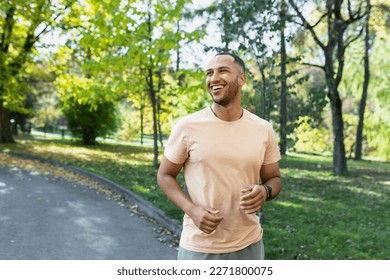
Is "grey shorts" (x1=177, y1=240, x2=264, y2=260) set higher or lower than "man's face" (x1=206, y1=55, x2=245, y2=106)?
lower

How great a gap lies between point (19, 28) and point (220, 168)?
809 inches

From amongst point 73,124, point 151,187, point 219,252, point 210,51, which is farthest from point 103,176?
point 73,124

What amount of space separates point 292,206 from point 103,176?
18.5ft

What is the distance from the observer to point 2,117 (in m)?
22.8

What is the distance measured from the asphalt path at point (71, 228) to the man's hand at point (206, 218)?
144 inches

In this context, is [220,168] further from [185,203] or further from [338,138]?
[338,138]

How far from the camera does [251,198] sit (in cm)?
209

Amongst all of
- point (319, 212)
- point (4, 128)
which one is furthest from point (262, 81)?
point (4, 128)

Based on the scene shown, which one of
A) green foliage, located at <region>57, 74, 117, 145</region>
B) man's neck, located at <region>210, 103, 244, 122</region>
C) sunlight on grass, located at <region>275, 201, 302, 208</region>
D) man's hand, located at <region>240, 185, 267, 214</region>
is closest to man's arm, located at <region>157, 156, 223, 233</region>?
man's hand, located at <region>240, 185, 267, 214</region>

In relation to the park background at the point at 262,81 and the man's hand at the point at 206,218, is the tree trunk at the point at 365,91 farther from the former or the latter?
the man's hand at the point at 206,218

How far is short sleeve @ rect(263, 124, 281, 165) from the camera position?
2.30 meters

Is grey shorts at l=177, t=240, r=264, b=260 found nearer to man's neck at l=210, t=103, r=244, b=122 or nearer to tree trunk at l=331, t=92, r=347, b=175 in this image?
man's neck at l=210, t=103, r=244, b=122

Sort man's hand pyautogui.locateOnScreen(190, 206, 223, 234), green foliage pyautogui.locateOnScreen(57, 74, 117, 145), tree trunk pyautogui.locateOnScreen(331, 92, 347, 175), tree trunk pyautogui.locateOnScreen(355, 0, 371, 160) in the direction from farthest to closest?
green foliage pyautogui.locateOnScreen(57, 74, 117, 145)
tree trunk pyautogui.locateOnScreen(355, 0, 371, 160)
tree trunk pyautogui.locateOnScreen(331, 92, 347, 175)
man's hand pyautogui.locateOnScreen(190, 206, 223, 234)
